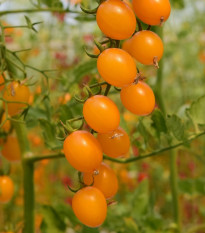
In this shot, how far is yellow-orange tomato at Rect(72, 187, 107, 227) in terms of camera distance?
43cm

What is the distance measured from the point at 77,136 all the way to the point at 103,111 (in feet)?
0.13

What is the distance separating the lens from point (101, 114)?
16.0 inches

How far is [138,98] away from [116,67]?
0.17 ft

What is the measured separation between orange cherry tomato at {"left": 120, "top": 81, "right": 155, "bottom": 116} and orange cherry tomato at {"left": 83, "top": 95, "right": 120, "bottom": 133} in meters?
0.03

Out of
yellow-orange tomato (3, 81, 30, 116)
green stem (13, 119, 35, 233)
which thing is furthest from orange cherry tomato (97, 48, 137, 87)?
green stem (13, 119, 35, 233)

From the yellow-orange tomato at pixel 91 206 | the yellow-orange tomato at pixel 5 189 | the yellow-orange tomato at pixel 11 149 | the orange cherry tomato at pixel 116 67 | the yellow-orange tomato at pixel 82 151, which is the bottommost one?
the yellow-orange tomato at pixel 5 189

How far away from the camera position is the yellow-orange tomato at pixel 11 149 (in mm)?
751

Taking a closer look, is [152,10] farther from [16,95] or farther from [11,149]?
[11,149]

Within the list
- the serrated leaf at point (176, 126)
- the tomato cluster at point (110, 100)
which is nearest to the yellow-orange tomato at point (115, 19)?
the tomato cluster at point (110, 100)

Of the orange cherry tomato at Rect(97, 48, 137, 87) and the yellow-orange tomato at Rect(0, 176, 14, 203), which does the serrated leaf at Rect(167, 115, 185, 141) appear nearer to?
the orange cherry tomato at Rect(97, 48, 137, 87)

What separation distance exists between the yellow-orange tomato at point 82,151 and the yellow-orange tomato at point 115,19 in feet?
0.36

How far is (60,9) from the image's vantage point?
0.73m

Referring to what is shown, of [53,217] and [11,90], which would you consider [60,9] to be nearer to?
[11,90]

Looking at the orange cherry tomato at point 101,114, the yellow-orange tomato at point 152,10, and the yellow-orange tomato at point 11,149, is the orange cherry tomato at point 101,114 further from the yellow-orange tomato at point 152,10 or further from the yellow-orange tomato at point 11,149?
the yellow-orange tomato at point 11,149
